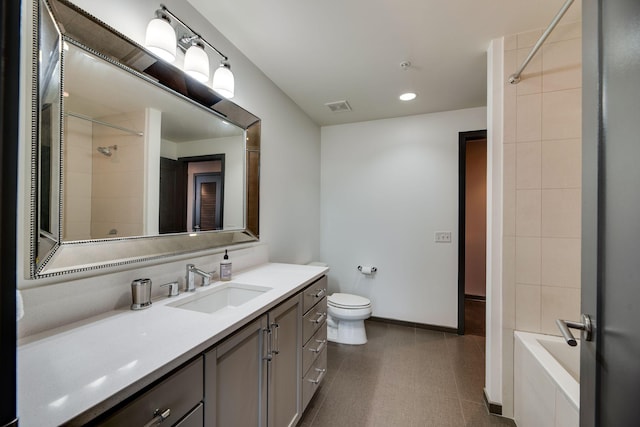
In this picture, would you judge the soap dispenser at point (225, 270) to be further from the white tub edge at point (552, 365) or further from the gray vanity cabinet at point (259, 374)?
the white tub edge at point (552, 365)

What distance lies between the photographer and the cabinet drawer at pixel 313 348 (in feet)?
5.26

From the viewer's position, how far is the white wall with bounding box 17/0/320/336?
84cm

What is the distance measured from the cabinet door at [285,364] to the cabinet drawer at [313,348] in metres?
0.07

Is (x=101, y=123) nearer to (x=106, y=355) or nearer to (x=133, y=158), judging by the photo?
(x=133, y=158)

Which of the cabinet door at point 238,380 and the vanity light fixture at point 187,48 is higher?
the vanity light fixture at point 187,48

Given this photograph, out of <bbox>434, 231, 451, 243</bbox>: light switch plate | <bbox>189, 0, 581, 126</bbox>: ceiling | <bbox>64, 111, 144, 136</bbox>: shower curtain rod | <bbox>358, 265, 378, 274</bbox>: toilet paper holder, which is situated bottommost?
<bbox>358, 265, 378, 274</bbox>: toilet paper holder

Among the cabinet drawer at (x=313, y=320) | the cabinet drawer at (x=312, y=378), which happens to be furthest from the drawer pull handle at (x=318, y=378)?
the cabinet drawer at (x=313, y=320)

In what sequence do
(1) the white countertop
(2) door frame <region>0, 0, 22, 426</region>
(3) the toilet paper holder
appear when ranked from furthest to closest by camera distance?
(3) the toilet paper holder
(1) the white countertop
(2) door frame <region>0, 0, 22, 426</region>

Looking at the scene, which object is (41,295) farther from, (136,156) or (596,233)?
(596,233)

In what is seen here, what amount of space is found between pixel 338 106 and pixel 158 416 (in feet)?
9.17

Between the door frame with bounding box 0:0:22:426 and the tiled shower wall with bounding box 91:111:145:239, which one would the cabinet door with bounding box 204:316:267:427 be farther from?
the tiled shower wall with bounding box 91:111:145:239

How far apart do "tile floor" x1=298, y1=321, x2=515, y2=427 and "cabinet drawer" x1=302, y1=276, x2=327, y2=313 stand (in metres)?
0.74

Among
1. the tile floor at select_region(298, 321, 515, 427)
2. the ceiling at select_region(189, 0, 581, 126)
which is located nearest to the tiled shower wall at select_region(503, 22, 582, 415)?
the ceiling at select_region(189, 0, 581, 126)

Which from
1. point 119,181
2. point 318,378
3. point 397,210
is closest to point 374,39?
Answer: point 119,181
